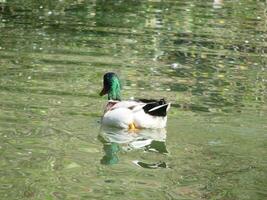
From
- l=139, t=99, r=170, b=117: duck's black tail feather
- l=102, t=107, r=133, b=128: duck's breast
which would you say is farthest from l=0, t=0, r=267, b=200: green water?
l=139, t=99, r=170, b=117: duck's black tail feather

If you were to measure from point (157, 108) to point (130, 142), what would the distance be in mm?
621

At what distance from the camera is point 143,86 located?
1370cm

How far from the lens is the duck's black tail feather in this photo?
10891 millimetres

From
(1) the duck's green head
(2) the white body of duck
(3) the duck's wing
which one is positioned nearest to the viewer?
(2) the white body of duck

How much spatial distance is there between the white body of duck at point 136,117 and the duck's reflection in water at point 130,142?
96mm

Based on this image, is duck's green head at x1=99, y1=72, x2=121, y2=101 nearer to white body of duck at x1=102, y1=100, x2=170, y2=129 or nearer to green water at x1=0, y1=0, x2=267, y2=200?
green water at x1=0, y1=0, x2=267, y2=200

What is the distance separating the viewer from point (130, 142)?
10.7 meters

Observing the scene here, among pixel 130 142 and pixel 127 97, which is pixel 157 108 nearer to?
pixel 130 142

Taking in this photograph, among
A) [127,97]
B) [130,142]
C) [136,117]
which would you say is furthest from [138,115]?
[127,97]

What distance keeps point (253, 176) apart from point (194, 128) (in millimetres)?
1955

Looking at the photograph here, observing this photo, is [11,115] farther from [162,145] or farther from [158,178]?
[158,178]

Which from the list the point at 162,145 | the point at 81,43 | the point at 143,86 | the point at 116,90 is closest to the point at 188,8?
the point at 81,43

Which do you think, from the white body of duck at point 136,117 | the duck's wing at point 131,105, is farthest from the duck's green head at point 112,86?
the white body of duck at point 136,117

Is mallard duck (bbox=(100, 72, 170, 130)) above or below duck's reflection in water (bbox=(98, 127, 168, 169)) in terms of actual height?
above
